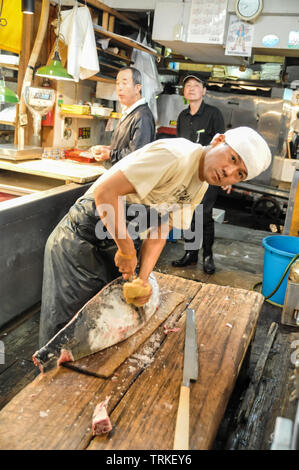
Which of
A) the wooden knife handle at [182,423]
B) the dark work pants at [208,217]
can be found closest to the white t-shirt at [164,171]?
the wooden knife handle at [182,423]

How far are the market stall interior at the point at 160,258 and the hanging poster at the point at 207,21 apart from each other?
0.06 feet

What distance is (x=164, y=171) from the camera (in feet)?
5.53

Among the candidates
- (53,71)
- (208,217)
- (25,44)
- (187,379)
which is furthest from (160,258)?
(187,379)

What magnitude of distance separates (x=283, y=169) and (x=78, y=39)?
4.74 metres

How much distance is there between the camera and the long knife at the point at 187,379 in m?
1.17

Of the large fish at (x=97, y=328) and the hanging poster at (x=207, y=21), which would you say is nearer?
the large fish at (x=97, y=328)

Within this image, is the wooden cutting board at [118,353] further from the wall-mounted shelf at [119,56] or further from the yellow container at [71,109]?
the wall-mounted shelf at [119,56]

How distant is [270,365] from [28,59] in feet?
13.2

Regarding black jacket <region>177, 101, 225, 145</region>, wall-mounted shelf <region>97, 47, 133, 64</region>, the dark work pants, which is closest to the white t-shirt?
the dark work pants

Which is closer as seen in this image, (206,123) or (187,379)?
(187,379)

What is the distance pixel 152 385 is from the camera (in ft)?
4.69

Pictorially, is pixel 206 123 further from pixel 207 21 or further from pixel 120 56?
pixel 120 56

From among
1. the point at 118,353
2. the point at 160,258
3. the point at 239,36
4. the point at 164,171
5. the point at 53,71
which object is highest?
the point at 239,36

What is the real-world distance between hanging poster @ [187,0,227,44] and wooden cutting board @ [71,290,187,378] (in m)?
4.47
